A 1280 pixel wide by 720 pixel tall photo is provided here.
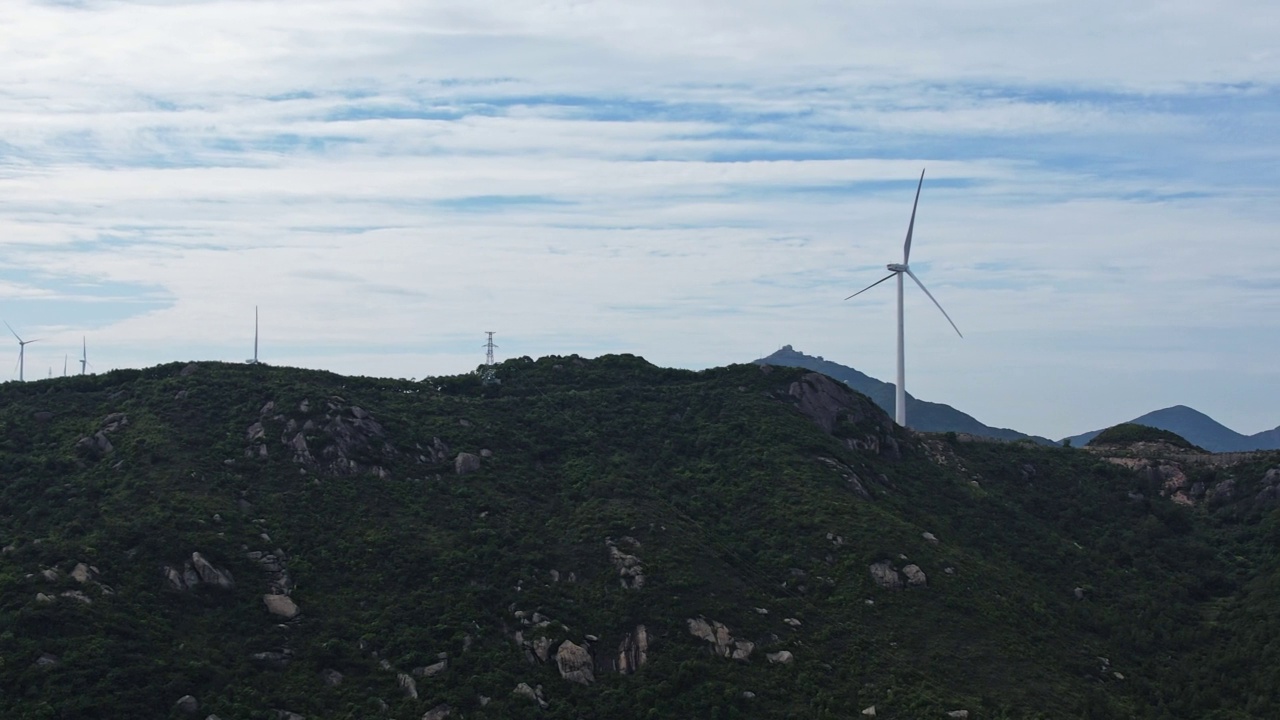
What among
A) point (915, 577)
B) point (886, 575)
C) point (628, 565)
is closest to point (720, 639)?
point (628, 565)

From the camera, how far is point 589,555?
369 feet

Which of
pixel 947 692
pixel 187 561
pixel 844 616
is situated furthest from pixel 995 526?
pixel 187 561

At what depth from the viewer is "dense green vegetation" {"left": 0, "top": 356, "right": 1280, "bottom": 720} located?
92.8 meters

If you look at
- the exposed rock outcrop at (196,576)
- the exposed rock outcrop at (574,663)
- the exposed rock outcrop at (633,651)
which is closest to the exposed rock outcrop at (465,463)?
the exposed rock outcrop at (196,576)

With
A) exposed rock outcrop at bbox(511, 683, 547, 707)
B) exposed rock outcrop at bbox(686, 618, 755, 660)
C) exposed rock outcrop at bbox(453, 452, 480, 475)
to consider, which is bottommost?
exposed rock outcrop at bbox(511, 683, 547, 707)

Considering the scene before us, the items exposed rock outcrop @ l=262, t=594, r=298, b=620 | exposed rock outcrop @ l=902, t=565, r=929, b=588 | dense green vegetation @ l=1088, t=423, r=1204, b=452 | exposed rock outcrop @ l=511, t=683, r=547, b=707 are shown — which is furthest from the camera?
dense green vegetation @ l=1088, t=423, r=1204, b=452

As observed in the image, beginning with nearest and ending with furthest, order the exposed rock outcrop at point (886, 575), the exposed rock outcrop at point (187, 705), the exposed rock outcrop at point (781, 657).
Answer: the exposed rock outcrop at point (187, 705) → the exposed rock outcrop at point (781, 657) → the exposed rock outcrop at point (886, 575)

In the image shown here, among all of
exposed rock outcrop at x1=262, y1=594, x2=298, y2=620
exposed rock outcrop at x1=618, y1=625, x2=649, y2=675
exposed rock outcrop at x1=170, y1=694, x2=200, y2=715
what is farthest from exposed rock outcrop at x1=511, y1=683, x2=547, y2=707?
exposed rock outcrop at x1=170, y1=694, x2=200, y2=715

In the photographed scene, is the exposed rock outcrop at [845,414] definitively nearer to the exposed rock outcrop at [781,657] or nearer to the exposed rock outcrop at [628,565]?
the exposed rock outcrop at [628,565]

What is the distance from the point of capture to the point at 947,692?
9538cm

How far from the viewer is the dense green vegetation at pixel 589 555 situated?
92.8 metres

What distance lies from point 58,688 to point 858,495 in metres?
80.4

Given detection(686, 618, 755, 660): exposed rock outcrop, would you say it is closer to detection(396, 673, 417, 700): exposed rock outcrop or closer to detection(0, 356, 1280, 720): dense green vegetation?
detection(0, 356, 1280, 720): dense green vegetation

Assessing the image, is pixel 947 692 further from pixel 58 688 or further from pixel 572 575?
pixel 58 688
